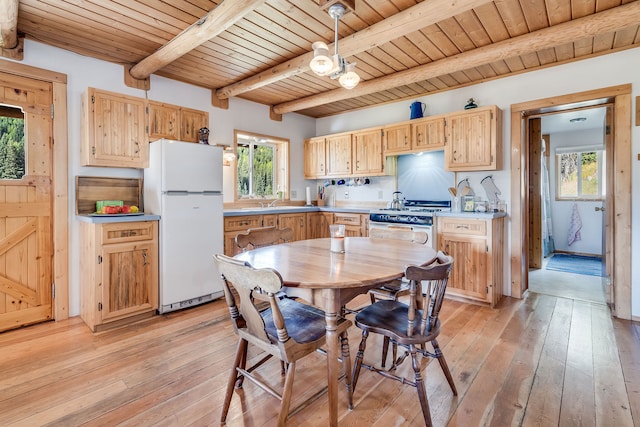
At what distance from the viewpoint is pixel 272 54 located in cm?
311

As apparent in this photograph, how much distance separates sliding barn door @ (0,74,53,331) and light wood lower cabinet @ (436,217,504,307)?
3.93 meters

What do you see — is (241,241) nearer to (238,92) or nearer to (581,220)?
(238,92)

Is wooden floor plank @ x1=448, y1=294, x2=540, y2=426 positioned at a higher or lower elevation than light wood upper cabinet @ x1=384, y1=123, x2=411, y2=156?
lower

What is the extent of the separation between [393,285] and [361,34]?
6.57 feet

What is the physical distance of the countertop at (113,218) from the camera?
2.72m

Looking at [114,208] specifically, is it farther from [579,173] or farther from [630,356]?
[579,173]

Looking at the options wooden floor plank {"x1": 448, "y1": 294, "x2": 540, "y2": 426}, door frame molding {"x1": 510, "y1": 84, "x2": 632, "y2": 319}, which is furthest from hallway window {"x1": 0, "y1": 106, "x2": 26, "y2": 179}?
door frame molding {"x1": 510, "y1": 84, "x2": 632, "y2": 319}

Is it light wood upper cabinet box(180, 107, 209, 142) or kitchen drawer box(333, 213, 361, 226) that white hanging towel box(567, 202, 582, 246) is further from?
light wood upper cabinet box(180, 107, 209, 142)

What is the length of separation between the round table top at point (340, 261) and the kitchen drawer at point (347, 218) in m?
1.89

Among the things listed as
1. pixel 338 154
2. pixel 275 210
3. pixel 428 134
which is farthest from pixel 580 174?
pixel 275 210

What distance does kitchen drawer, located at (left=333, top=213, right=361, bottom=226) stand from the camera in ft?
14.3

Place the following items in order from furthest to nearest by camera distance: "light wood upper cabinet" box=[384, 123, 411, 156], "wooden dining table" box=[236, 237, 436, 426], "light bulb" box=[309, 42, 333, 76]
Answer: "light wood upper cabinet" box=[384, 123, 411, 156]
"light bulb" box=[309, 42, 333, 76]
"wooden dining table" box=[236, 237, 436, 426]

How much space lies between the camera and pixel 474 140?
3549 mm

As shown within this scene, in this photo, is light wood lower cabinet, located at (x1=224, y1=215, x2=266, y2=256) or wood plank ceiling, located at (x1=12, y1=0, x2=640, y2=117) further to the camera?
light wood lower cabinet, located at (x1=224, y1=215, x2=266, y2=256)
